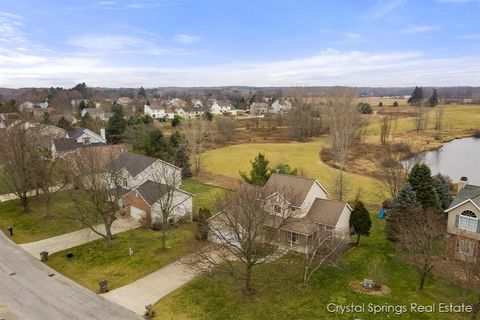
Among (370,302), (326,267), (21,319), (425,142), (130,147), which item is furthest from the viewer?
(425,142)

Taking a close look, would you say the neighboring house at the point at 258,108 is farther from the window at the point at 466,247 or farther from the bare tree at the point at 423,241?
the window at the point at 466,247

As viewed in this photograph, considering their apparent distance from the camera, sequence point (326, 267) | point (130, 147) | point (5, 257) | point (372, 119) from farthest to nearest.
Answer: point (372, 119) → point (130, 147) → point (5, 257) → point (326, 267)

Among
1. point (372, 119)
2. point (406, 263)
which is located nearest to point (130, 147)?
point (406, 263)

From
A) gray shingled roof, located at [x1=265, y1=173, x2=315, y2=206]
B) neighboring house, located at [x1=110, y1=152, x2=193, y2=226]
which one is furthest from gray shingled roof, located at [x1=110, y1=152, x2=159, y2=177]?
gray shingled roof, located at [x1=265, y1=173, x2=315, y2=206]

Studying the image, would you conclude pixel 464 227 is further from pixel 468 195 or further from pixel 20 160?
pixel 20 160

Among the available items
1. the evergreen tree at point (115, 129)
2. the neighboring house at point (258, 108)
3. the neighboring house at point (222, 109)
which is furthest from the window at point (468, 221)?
the neighboring house at point (222, 109)

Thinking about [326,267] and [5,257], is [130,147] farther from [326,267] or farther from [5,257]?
[326,267]

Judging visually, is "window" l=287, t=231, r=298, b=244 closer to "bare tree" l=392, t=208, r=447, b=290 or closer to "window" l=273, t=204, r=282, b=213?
"window" l=273, t=204, r=282, b=213
